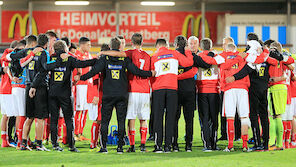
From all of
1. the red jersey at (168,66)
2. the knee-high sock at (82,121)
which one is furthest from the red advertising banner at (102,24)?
the red jersey at (168,66)

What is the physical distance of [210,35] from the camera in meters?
28.0

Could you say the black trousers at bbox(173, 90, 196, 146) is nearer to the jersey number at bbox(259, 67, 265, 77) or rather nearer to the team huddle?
the team huddle

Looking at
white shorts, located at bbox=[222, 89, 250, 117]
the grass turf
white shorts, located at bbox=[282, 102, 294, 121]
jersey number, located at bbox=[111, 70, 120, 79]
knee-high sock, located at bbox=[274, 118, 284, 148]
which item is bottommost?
the grass turf

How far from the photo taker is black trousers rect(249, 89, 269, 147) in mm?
10047

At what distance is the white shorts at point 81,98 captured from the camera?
11.9 meters

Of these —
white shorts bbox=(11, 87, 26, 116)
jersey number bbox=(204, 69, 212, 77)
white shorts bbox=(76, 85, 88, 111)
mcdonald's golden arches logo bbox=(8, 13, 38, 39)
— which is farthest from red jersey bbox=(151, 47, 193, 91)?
mcdonald's golden arches logo bbox=(8, 13, 38, 39)

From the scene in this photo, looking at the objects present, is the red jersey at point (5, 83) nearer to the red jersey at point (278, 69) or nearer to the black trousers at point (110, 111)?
the black trousers at point (110, 111)

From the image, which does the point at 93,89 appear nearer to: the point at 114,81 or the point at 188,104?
the point at 114,81

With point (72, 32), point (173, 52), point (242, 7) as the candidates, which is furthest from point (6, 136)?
point (242, 7)

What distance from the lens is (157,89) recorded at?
9648 mm

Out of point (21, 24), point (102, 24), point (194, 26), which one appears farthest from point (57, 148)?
point (194, 26)

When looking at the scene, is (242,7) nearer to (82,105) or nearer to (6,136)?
(82,105)

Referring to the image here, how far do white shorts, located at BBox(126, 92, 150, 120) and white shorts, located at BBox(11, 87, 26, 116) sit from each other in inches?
82.6

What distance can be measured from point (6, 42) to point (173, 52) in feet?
62.8
